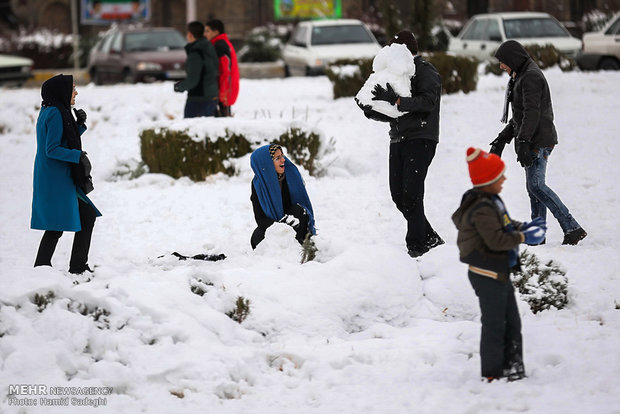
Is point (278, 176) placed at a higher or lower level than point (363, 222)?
higher

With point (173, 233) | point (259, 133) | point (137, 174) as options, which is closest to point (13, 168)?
point (137, 174)

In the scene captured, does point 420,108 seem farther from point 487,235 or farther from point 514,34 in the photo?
point 514,34

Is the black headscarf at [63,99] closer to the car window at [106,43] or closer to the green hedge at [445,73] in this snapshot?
the green hedge at [445,73]

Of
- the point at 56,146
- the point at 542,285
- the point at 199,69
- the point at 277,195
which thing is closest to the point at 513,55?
the point at 542,285

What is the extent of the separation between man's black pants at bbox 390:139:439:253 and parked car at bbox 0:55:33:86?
18051 millimetres

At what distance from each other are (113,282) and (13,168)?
272 inches

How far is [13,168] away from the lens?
12.6 m

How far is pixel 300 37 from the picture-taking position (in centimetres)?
2181

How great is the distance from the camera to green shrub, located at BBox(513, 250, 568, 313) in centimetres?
635

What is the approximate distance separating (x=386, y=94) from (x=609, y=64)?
12646 mm

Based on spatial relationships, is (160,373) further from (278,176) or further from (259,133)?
(259,133)

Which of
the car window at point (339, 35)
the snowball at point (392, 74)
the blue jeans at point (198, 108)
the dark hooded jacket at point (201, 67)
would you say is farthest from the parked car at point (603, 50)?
the snowball at point (392, 74)

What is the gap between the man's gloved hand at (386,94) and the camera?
701 centimetres

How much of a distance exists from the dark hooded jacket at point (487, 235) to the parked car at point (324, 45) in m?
14.8
